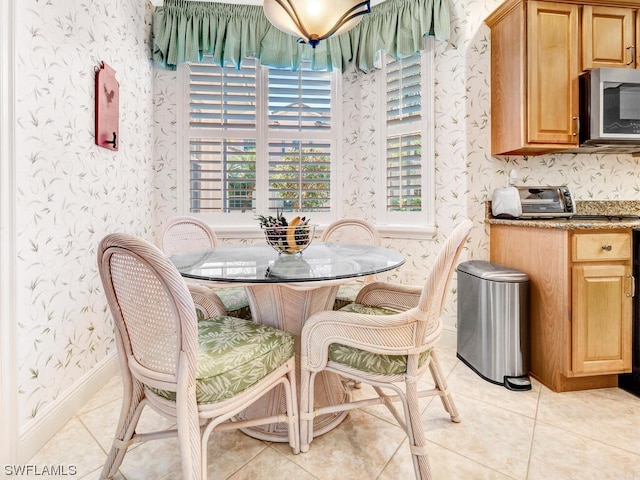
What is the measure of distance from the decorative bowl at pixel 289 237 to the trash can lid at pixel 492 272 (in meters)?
1.17

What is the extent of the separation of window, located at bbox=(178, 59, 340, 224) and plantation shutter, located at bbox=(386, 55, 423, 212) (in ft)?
1.72

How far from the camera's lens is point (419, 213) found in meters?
2.74

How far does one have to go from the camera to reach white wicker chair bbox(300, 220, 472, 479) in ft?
3.73

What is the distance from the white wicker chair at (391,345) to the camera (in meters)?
1.14

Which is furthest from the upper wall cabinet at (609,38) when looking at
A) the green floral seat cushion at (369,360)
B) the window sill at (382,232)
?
the green floral seat cushion at (369,360)

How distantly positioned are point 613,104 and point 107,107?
3.10 m

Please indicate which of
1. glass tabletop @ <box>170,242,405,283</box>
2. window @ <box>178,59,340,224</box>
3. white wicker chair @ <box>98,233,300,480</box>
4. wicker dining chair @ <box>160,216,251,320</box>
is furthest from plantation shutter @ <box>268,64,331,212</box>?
white wicker chair @ <box>98,233,300,480</box>

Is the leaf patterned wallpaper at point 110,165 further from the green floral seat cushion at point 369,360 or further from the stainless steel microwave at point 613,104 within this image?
the green floral seat cushion at point 369,360

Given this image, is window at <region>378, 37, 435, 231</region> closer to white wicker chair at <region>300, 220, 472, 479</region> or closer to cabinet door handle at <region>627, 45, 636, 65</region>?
cabinet door handle at <region>627, 45, 636, 65</region>

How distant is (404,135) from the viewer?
2785mm

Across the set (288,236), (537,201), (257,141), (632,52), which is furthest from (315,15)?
(632,52)

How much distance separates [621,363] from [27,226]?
9.93 feet

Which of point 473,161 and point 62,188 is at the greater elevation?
point 473,161

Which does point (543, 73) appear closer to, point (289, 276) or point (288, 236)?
point (288, 236)
